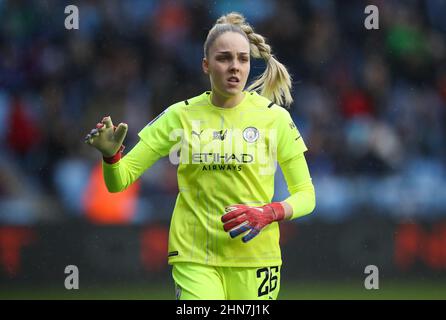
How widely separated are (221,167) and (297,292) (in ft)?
12.2

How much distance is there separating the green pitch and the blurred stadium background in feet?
0.04

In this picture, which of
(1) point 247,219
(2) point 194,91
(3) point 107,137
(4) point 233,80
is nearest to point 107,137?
(3) point 107,137

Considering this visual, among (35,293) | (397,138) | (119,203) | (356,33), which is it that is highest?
(356,33)

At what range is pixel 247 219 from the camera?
5121mm

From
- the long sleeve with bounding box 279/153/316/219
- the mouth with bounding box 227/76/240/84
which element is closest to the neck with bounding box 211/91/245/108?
the mouth with bounding box 227/76/240/84

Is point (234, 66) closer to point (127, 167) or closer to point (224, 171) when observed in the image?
point (224, 171)

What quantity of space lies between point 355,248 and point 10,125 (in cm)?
344

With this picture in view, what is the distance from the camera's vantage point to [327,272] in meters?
8.90

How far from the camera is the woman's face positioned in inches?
209

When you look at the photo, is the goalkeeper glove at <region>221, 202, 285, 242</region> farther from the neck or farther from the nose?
the nose

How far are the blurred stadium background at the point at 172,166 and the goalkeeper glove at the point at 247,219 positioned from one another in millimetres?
3595

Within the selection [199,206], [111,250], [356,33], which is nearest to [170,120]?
[199,206]

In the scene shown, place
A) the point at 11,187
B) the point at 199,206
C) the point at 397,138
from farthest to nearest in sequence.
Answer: the point at 397,138 < the point at 11,187 < the point at 199,206

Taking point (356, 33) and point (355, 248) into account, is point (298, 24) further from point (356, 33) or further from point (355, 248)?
point (355, 248)
